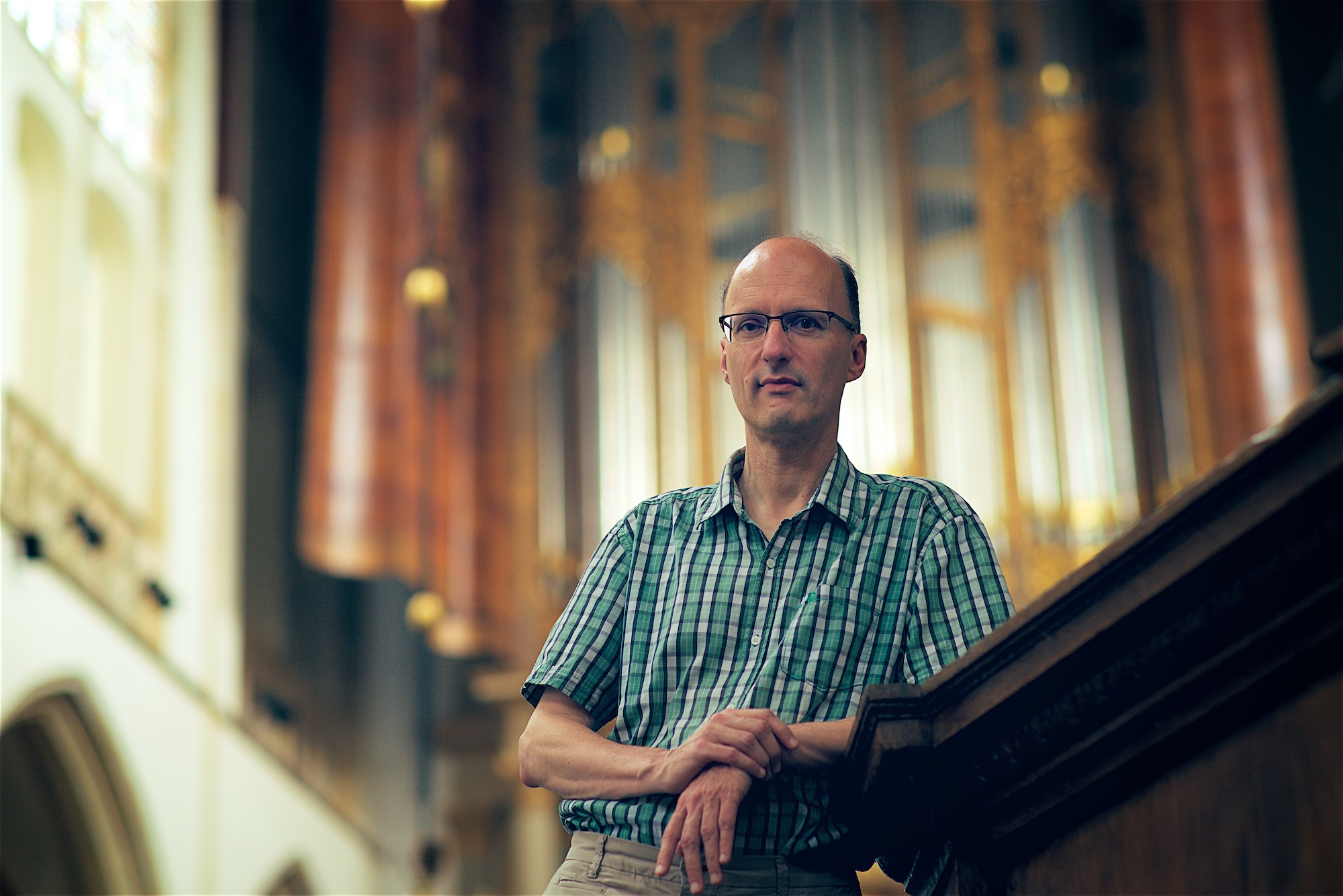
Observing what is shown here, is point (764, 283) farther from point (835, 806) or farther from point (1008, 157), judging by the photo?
point (1008, 157)

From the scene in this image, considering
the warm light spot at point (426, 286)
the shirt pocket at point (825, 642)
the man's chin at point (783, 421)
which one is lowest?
the shirt pocket at point (825, 642)

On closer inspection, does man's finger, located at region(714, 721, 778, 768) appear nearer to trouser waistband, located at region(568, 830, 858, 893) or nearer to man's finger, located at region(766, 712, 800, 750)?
man's finger, located at region(766, 712, 800, 750)

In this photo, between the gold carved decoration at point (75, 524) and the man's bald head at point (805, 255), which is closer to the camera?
the man's bald head at point (805, 255)

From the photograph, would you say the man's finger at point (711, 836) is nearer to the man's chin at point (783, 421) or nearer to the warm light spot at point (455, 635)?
the man's chin at point (783, 421)

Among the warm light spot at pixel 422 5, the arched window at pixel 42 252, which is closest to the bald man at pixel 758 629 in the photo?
the arched window at pixel 42 252

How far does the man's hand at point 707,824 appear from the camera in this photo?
150cm

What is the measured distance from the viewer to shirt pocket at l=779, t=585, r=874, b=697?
1.65 metres

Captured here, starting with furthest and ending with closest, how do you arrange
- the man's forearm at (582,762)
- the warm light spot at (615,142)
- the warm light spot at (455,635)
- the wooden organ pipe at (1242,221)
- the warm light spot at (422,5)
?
the warm light spot at (615,142), the warm light spot at (422,5), the warm light spot at (455,635), the wooden organ pipe at (1242,221), the man's forearm at (582,762)

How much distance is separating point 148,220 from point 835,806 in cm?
567

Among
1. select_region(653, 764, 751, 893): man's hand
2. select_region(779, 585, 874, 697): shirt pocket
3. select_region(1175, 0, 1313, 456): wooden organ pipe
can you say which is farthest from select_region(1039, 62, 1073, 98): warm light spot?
select_region(653, 764, 751, 893): man's hand

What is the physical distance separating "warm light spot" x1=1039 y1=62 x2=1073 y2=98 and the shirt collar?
6217 millimetres

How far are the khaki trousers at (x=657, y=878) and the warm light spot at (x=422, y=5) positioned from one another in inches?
241

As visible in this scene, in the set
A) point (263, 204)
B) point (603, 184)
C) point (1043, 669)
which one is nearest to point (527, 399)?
point (603, 184)

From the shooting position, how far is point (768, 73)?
803 centimetres
